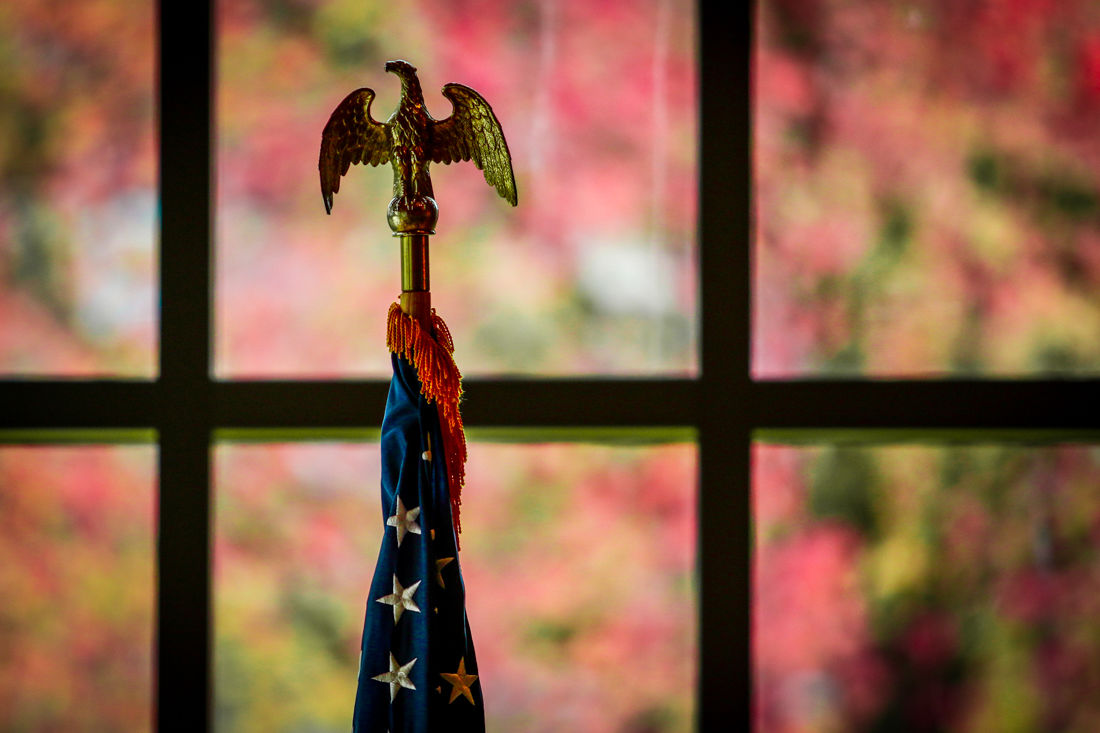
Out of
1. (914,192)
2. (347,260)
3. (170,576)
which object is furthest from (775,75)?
(170,576)

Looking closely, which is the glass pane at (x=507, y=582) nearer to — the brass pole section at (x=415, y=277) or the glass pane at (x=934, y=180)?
the glass pane at (x=934, y=180)

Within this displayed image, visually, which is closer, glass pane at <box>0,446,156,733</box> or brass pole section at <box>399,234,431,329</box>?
brass pole section at <box>399,234,431,329</box>

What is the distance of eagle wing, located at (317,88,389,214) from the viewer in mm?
1085

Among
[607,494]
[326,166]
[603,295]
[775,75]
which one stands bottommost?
[607,494]

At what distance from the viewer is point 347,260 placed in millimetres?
1538

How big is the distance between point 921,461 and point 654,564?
49 cm

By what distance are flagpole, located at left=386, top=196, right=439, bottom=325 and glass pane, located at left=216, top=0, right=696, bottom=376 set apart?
1.48 feet

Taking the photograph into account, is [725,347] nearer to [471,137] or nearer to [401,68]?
[471,137]

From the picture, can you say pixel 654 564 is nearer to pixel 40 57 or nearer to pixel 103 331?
pixel 103 331

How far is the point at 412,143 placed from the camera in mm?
1068

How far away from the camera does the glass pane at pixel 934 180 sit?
1518 millimetres

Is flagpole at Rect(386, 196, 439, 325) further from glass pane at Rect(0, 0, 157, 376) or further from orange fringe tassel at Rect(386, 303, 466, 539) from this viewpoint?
glass pane at Rect(0, 0, 157, 376)

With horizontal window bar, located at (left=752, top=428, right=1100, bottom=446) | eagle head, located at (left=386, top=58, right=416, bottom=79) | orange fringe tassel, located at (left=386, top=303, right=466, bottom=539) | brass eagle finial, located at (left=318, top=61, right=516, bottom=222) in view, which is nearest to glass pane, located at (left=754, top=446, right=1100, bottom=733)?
horizontal window bar, located at (left=752, top=428, right=1100, bottom=446)

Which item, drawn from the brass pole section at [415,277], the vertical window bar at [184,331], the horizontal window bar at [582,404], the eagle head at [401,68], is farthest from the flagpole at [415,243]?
the vertical window bar at [184,331]
